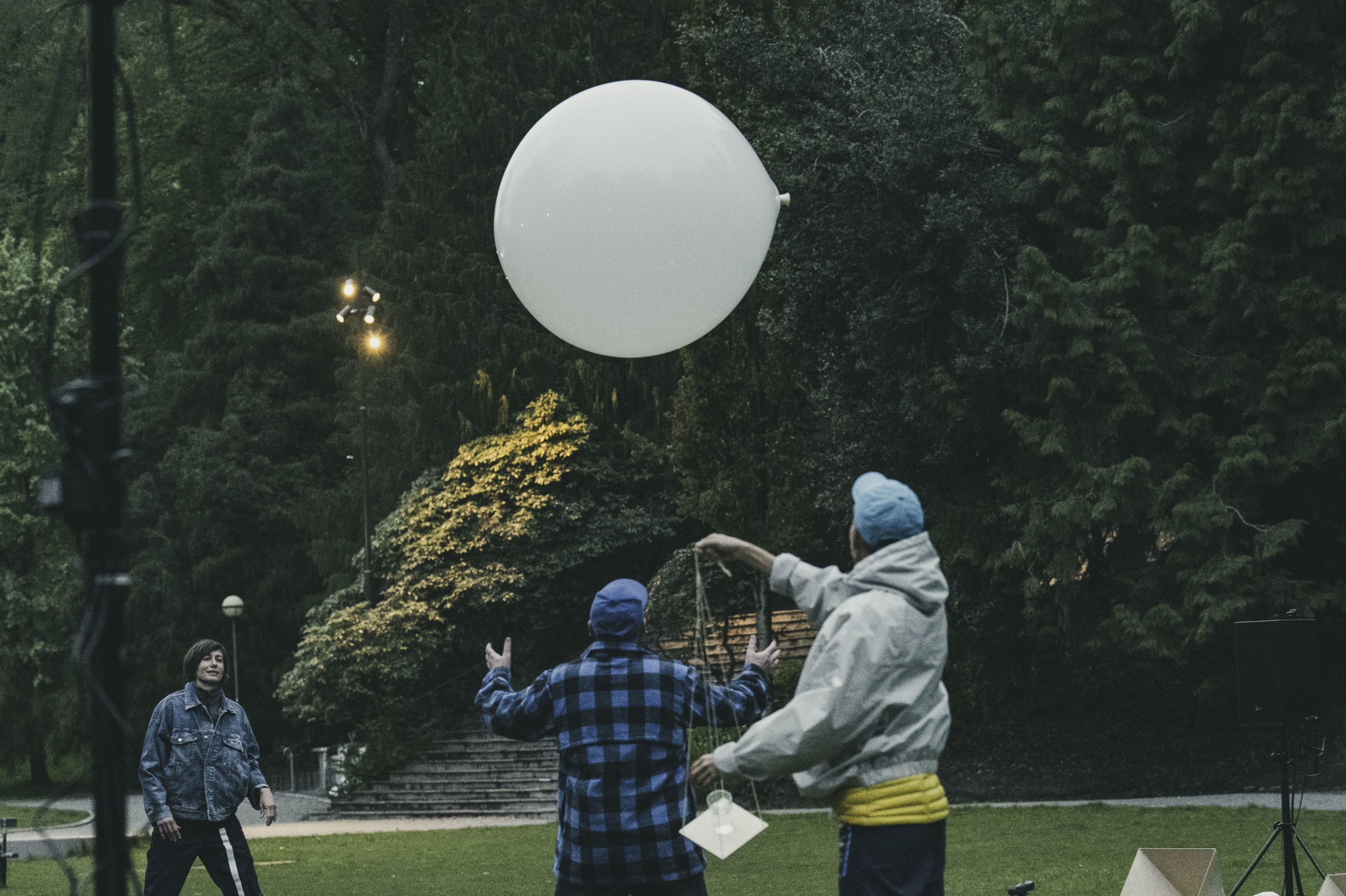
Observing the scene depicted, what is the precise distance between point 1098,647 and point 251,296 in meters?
22.5

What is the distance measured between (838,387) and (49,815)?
626 inches

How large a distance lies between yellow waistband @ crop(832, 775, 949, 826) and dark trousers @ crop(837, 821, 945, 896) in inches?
0.8

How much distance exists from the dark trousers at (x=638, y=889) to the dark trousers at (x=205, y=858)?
Result: 288 centimetres

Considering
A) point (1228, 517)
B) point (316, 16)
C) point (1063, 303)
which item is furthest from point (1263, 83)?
point (316, 16)

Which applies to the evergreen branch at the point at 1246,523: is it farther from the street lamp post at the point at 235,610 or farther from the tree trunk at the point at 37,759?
the tree trunk at the point at 37,759

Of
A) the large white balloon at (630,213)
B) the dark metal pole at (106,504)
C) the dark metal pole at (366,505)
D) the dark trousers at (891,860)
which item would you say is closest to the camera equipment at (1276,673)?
the large white balloon at (630,213)

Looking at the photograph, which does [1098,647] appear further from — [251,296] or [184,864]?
[251,296]

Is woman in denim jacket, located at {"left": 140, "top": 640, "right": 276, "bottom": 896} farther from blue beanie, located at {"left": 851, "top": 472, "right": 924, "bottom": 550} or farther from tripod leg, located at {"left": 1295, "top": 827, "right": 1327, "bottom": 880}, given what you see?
tripod leg, located at {"left": 1295, "top": 827, "right": 1327, "bottom": 880}

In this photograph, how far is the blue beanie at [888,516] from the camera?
393 centimetres

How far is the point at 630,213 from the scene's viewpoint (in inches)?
224

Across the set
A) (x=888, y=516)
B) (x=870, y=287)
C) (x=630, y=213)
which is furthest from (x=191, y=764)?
(x=870, y=287)

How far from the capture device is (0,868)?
45.8 feet

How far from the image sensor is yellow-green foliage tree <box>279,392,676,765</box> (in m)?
24.5

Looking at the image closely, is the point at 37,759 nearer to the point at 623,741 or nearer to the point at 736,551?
the point at 623,741
